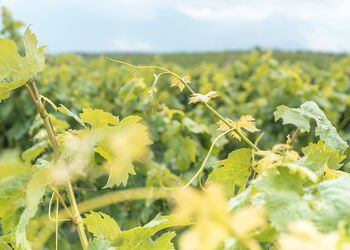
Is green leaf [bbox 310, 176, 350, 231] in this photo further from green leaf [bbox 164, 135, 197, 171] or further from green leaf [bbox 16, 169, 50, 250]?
green leaf [bbox 164, 135, 197, 171]

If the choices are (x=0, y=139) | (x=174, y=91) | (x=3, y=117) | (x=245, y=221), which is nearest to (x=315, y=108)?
(x=245, y=221)

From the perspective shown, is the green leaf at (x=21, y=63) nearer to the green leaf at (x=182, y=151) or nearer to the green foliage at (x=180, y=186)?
the green foliage at (x=180, y=186)

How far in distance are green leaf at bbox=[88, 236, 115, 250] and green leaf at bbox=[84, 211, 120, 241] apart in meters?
0.06

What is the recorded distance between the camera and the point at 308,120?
1640 millimetres

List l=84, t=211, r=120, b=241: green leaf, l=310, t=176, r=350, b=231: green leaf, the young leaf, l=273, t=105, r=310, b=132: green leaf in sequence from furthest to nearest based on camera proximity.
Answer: l=273, t=105, r=310, b=132: green leaf → l=84, t=211, r=120, b=241: green leaf → l=310, t=176, r=350, b=231: green leaf → the young leaf

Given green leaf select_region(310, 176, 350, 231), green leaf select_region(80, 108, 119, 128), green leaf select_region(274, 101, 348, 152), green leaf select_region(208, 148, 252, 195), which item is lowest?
green leaf select_region(208, 148, 252, 195)

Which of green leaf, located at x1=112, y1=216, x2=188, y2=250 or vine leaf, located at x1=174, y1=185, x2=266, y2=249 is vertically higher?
vine leaf, located at x1=174, y1=185, x2=266, y2=249

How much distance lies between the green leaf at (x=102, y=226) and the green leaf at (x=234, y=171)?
0.87 feet

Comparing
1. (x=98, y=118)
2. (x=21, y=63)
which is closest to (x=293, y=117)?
(x=98, y=118)

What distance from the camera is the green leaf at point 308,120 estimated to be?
1.52 metres

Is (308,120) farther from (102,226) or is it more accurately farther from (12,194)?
(12,194)

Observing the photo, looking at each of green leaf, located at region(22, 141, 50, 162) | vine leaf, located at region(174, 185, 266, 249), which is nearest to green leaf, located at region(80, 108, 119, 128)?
vine leaf, located at region(174, 185, 266, 249)

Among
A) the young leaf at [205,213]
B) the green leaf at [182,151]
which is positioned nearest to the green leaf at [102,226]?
the young leaf at [205,213]

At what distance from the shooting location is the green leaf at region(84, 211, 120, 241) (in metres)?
1.44
